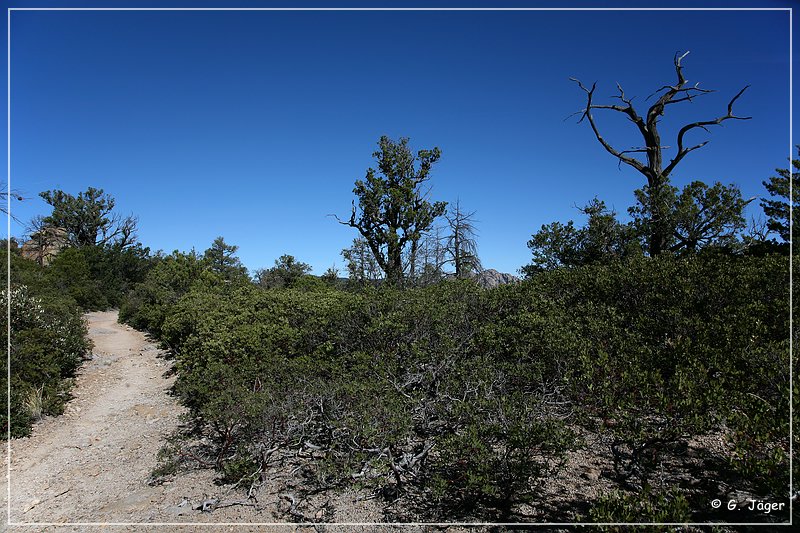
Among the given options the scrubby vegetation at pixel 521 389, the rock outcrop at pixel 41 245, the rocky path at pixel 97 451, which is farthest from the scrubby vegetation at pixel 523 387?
the rock outcrop at pixel 41 245

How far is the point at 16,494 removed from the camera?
17.4 ft

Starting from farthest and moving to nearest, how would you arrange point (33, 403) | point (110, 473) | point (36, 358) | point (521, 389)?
1. point (36, 358)
2. point (33, 403)
3. point (110, 473)
4. point (521, 389)

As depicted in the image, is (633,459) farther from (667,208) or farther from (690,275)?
(667,208)

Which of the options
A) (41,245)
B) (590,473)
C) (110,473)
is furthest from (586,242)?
(41,245)

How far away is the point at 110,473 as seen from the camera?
5809 mm

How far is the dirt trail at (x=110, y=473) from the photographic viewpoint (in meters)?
4.45

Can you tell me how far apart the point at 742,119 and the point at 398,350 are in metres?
8.58

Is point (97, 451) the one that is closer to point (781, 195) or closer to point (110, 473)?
point (110, 473)

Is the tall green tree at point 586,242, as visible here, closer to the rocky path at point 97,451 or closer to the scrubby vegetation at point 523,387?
the scrubby vegetation at point 523,387

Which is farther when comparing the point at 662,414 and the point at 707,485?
the point at 707,485

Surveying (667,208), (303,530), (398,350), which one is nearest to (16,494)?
(303,530)

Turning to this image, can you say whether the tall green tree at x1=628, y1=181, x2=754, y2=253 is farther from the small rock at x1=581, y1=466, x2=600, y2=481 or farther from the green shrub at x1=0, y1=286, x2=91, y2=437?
the green shrub at x1=0, y1=286, x2=91, y2=437

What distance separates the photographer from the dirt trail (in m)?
4.45

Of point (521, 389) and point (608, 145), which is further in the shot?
point (608, 145)
